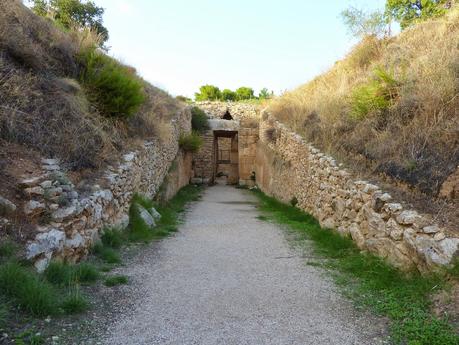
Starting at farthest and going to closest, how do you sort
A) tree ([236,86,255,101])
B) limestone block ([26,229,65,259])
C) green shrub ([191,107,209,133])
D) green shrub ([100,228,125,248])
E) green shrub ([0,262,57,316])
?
tree ([236,86,255,101]), green shrub ([191,107,209,133]), green shrub ([100,228,125,248]), limestone block ([26,229,65,259]), green shrub ([0,262,57,316])

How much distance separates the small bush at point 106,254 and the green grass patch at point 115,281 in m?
0.69

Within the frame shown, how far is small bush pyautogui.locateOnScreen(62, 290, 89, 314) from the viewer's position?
3.53m

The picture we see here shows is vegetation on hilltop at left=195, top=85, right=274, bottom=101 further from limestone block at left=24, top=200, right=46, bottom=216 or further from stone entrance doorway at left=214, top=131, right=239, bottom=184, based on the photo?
limestone block at left=24, top=200, right=46, bottom=216

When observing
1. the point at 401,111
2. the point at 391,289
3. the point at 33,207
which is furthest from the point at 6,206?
the point at 401,111

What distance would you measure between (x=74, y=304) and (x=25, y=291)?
444 millimetres

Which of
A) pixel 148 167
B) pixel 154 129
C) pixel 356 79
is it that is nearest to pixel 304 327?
pixel 148 167

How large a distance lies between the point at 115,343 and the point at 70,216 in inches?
77.5

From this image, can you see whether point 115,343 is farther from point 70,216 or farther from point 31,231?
point 70,216

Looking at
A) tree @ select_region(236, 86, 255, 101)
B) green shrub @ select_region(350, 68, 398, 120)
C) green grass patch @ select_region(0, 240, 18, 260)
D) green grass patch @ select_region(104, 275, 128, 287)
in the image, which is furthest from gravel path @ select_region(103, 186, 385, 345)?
tree @ select_region(236, 86, 255, 101)

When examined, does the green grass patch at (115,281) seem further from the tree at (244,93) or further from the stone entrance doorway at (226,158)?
the tree at (244,93)

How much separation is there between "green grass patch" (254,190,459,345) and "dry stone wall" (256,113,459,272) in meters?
0.18

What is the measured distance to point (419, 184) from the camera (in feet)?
17.9

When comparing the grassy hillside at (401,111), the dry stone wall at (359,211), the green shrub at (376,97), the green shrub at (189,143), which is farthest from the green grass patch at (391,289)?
the green shrub at (189,143)

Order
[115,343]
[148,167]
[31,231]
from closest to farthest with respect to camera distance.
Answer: [115,343] → [31,231] → [148,167]
